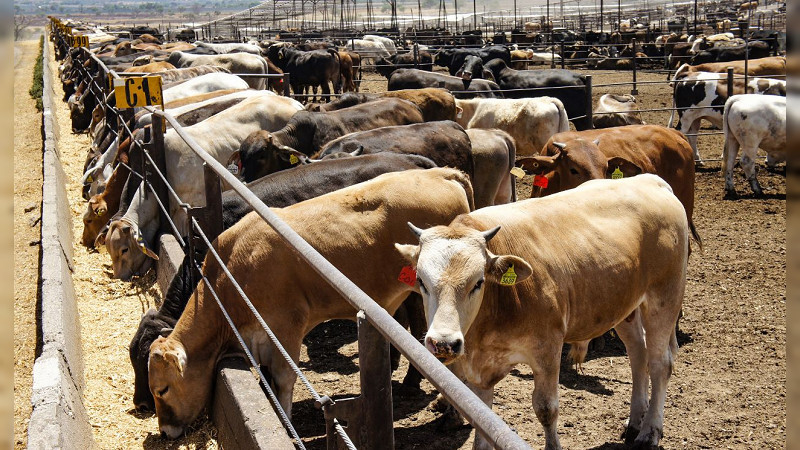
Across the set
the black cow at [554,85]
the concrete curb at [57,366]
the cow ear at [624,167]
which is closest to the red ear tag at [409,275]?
the concrete curb at [57,366]

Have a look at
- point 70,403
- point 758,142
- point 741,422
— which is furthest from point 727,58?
point 70,403

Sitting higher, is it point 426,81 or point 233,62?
point 233,62

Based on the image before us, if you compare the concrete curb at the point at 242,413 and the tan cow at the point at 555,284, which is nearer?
the concrete curb at the point at 242,413

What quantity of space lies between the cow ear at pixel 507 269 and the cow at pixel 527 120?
918cm

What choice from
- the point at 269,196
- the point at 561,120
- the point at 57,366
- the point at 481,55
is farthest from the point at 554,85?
the point at 57,366

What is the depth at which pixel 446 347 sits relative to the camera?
3697mm

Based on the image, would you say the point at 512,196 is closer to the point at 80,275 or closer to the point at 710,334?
the point at 710,334

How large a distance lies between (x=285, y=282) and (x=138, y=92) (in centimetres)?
354

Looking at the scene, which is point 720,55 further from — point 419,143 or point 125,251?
point 125,251

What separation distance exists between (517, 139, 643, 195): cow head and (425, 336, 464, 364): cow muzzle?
14.0ft

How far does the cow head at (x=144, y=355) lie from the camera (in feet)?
16.2

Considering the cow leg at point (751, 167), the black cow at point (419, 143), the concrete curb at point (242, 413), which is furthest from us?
the cow leg at point (751, 167)

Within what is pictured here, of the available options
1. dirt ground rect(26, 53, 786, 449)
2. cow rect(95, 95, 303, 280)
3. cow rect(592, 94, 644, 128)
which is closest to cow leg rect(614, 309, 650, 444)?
dirt ground rect(26, 53, 786, 449)

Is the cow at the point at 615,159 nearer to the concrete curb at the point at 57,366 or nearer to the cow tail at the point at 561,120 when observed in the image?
the concrete curb at the point at 57,366
